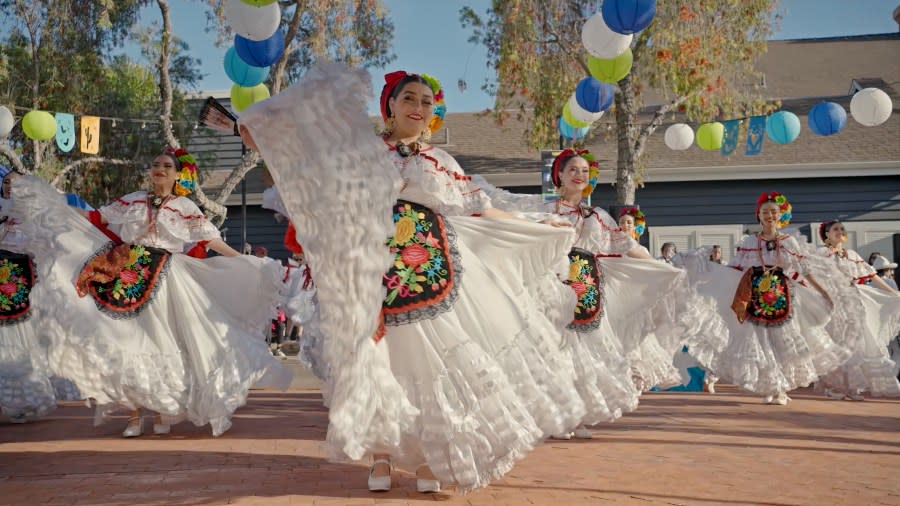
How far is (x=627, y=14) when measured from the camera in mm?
9930

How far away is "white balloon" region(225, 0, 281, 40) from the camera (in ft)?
33.6

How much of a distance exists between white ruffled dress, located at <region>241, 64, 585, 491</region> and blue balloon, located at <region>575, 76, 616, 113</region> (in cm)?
861

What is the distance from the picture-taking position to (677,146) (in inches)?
563

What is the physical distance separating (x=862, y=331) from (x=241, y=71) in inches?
318

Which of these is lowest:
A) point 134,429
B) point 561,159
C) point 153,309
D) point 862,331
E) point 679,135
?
point 134,429

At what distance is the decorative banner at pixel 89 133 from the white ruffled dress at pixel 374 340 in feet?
42.0

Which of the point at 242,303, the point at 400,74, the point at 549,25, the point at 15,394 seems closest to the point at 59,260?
the point at 242,303

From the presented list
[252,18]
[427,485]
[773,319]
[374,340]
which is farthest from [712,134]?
[374,340]

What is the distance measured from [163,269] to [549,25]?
30.8 feet

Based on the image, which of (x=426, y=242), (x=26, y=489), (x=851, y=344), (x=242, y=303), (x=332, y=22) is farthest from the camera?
(x=332, y=22)

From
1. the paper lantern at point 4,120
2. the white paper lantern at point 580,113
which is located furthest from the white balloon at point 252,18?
the paper lantern at point 4,120

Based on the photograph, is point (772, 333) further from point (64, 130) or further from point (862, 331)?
point (64, 130)

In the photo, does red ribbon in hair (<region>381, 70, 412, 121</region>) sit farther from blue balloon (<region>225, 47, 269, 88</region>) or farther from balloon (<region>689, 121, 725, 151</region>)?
balloon (<region>689, 121, 725, 151</region>)

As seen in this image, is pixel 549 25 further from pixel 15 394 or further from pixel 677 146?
pixel 15 394
